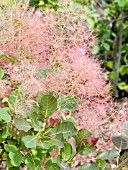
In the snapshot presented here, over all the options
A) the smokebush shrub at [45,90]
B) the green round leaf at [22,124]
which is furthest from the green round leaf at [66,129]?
the green round leaf at [22,124]

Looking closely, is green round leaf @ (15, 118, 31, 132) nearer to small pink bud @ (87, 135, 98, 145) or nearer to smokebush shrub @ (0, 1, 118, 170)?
smokebush shrub @ (0, 1, 118, 170)

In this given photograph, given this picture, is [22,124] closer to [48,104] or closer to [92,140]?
[48,104]

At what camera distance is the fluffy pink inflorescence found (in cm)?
155

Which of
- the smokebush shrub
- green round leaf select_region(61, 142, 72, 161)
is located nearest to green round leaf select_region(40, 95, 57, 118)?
the smokebush shrub

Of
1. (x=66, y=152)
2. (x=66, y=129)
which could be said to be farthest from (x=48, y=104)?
(x=66, y=152)

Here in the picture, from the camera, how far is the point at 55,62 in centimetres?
165

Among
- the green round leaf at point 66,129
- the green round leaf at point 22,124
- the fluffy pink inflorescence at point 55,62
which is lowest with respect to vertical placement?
the green round leaf at point 66,129

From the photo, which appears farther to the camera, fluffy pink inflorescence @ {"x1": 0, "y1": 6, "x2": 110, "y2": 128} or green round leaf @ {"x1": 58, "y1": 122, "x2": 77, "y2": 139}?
fluffy pink inflorescence @ {"x1": 0, "y1": 6, "x2": 110, "y2": 128}

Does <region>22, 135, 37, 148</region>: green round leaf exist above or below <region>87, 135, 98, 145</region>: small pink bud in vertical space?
above

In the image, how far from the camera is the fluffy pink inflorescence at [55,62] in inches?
61.0

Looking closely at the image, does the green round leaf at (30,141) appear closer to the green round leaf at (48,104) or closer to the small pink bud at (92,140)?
the green round leaf at (48,104)

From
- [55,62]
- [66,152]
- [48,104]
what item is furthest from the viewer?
[55,62]

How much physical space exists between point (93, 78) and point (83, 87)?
0.19 ft

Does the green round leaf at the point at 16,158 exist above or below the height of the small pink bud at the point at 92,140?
below
